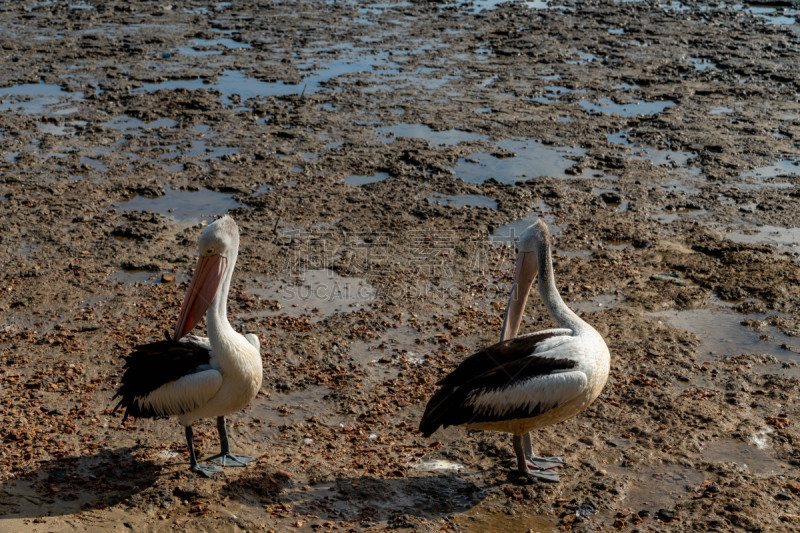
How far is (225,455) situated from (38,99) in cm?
964

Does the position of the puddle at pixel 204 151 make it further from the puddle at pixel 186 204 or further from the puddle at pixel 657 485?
the puddle at pixel 657 485

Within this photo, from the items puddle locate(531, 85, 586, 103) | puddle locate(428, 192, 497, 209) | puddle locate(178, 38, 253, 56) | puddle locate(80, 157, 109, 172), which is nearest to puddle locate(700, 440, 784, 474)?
puddle locate(428, 192, 497, 209)

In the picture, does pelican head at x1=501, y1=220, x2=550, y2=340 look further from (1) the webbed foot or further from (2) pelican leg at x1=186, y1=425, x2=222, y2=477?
(2) pelican leg at x1=186, y1=425, x2=222, y2=477

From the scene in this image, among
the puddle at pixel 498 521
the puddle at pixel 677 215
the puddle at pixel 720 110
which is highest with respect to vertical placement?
the puddle at pixel 720 110

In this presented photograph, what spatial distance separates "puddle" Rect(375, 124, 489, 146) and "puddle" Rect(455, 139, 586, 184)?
53 centimetres

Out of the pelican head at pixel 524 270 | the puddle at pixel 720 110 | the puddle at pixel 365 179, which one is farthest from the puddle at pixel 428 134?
the pelican head at pixel 524 270

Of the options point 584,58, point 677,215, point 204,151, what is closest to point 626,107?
point 584,58

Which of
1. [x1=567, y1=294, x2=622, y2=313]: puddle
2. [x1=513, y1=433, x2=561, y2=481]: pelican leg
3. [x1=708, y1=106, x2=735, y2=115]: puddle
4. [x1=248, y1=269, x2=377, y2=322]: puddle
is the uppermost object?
[x1=708, y1=106, x2=735, y2=115]: puddle

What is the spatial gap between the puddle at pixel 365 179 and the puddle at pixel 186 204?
159 cm

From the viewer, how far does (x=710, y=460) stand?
16.7 ft

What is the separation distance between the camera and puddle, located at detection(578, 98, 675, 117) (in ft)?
40.7

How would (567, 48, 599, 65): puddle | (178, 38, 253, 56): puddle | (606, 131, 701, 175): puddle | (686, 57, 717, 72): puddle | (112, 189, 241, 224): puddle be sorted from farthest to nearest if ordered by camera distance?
1. (567, 48, 599, 65): puddle
2. (178, 38, 253, 56): puddle
3. (686, 57, 717, 72): puddle
4. (606, 131, 701, 175): puddle
5. (112, 189, 241, 224): puddle

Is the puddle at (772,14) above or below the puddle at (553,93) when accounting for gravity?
above

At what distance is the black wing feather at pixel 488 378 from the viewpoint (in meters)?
4.68
